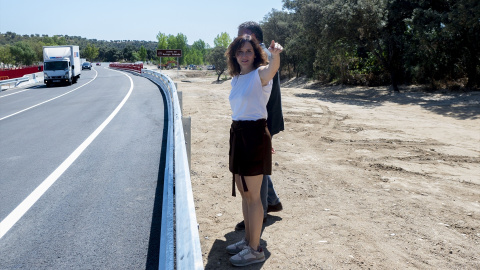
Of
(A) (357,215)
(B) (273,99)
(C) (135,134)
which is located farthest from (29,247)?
(C) (135,134)

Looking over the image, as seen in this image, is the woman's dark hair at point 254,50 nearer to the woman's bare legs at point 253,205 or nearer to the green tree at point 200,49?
the woman's bare legs at point 253,205

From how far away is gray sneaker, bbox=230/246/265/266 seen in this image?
397 cm

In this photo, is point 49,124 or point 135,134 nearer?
point 135,134

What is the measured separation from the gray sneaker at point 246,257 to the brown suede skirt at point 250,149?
694 mm

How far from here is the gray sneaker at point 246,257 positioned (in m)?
3.97

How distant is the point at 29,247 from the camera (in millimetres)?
4199

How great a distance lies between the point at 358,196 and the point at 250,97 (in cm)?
347

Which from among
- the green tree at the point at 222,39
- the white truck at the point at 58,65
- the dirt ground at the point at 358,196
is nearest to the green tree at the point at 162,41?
the green tree at the point at 222,39

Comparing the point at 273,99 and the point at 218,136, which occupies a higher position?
the point at 273,99

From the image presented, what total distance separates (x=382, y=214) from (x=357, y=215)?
13.6 inches

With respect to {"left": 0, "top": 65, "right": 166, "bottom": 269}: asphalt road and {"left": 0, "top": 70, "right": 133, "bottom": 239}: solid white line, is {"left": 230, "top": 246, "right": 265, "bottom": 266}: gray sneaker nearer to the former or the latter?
{"left": 0, "top": 65, "right": 166, "bottom": 269}: asphalt road

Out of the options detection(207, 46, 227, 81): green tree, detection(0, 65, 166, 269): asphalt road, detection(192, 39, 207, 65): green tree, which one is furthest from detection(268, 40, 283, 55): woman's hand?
detection(192, 39, 207, 65): green tree

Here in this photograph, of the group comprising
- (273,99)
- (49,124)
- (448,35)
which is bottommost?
(49,124)

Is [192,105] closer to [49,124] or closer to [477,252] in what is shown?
[49,124]
